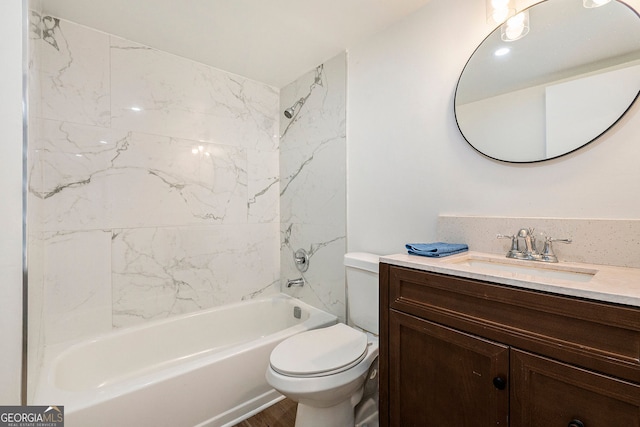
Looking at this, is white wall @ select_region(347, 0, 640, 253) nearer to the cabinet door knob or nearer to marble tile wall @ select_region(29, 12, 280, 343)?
the cabinet door knob

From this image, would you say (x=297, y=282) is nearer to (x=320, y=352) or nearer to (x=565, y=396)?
(x=320, y=352)

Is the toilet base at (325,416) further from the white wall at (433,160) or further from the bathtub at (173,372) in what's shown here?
the white wall at (433,160)

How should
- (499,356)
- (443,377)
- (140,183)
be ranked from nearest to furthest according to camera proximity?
(499,356), (443,377), (140,183)

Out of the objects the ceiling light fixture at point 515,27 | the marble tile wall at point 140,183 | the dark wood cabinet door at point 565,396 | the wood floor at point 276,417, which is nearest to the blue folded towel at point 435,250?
the dark wood cabinet door at point 565,396

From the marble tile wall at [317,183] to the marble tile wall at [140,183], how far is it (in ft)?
0.62

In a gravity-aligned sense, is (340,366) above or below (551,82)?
below

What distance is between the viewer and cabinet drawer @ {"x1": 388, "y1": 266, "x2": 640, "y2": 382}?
0.64m

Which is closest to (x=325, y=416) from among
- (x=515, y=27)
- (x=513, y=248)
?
(x=513, y=248)

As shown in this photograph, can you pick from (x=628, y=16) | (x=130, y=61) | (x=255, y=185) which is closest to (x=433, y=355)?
(x=628, y=16)

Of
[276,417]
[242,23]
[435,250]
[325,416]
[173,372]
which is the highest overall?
[242,23]

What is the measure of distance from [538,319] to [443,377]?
1.25 ft

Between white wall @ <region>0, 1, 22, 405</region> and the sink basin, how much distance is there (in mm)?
1527

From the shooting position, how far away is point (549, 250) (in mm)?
1083

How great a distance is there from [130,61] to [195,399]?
209 cm
